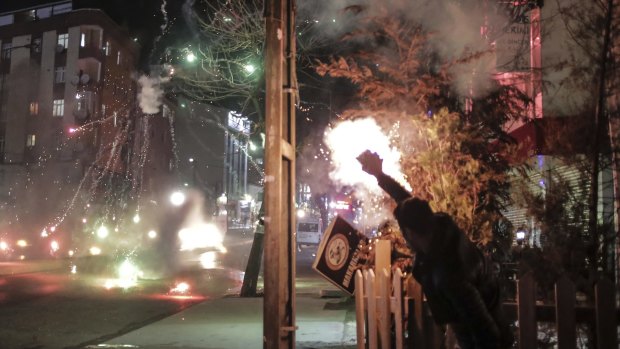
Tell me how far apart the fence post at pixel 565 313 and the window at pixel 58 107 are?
49.2 meters

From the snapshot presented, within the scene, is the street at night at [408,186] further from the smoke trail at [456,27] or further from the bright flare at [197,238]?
the bright flare at [197,238]

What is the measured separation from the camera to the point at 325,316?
11086 millimetres

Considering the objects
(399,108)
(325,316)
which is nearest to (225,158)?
(325,316)

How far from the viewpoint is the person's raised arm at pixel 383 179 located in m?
3.73

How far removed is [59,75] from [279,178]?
48.2m

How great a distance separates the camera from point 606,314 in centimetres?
373

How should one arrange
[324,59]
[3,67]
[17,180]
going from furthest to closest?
[3,67] → [17,180] → [324,59]

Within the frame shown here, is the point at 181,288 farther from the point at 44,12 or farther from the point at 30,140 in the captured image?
the point at 44,12

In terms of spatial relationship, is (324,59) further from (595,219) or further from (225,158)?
(225,158)

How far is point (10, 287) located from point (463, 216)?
1500 centimetres

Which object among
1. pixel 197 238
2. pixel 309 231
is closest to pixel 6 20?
pixel 197 238

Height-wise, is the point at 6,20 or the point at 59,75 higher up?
the point at 6,20

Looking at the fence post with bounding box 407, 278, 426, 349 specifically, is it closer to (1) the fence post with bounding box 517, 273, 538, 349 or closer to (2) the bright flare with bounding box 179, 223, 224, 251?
(1) the fence post with bounding box 517, 273, 538, 349

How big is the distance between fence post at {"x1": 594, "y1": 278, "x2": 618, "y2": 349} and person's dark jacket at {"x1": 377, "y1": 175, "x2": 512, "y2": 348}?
99 centimetres
